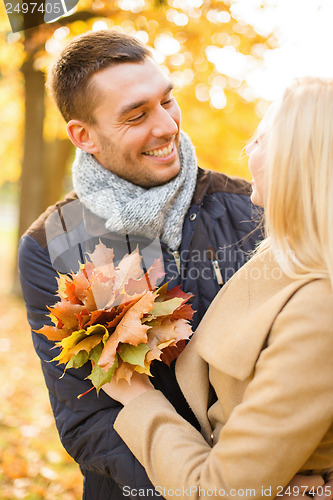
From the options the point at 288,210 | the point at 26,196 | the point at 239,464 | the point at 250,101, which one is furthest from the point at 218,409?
the point at 26,196

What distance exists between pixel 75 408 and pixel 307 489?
1023 millimetres

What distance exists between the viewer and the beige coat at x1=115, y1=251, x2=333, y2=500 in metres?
1.49

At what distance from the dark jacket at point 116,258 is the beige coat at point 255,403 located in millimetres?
250

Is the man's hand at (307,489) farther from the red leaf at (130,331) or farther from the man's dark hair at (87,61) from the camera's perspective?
the man's dark hair at (87,61)

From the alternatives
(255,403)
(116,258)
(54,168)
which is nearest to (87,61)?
(116,258)

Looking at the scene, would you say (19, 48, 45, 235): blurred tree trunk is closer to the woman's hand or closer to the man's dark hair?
the man's dark hair

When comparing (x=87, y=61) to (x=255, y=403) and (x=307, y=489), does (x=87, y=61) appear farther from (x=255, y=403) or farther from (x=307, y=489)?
(x=307, y=489)

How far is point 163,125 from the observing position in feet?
8.28

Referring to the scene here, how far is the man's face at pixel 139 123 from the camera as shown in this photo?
8.25 feet

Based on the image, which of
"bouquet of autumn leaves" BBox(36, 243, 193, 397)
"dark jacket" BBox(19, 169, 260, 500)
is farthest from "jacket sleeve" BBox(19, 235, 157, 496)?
"bouquet of autumn leaves" BBox(36, 243, 193, 397)

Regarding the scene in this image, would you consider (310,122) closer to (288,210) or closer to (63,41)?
(288,210)

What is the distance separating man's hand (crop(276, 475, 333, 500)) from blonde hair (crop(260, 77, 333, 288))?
72 centimetres

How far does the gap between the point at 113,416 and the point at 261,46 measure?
19.7 feet

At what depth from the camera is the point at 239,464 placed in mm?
1535
